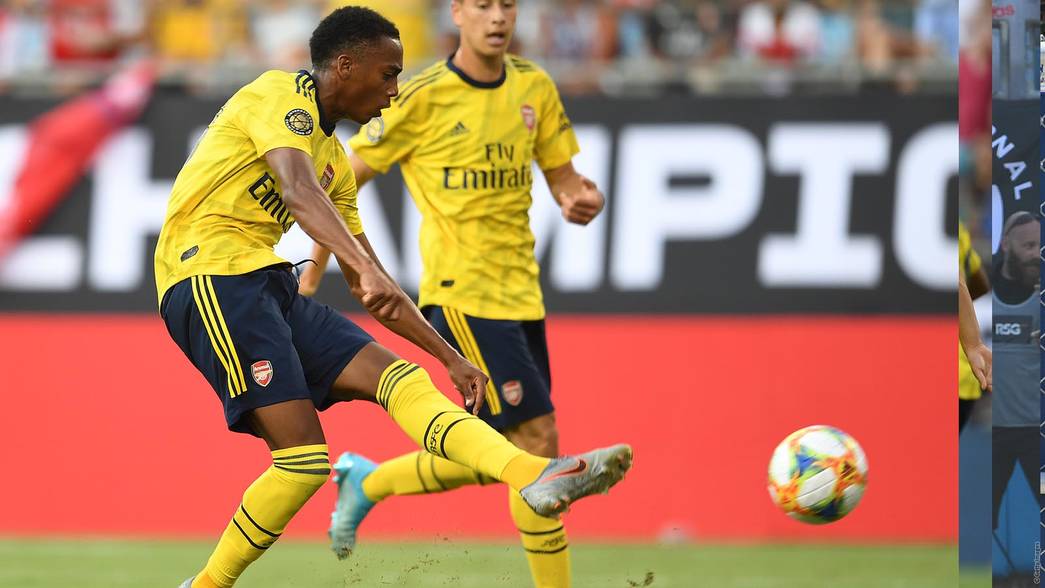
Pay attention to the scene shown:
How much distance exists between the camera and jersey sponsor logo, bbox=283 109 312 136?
5.46 metres

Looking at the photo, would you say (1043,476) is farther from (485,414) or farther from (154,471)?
(154,471)

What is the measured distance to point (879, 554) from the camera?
9.70 meters

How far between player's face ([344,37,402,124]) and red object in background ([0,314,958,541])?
15.6 ft

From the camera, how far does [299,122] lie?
5.48 m

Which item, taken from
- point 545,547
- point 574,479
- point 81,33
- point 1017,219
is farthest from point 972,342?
point 81,33

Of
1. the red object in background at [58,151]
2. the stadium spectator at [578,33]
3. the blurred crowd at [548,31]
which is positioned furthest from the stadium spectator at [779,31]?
the red object in background at [58,151]

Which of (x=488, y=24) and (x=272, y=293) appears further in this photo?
(x=488, y=24)

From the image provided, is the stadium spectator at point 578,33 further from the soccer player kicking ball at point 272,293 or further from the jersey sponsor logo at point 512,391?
the soccer player kicking ball at point 272,293

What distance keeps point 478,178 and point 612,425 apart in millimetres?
3899

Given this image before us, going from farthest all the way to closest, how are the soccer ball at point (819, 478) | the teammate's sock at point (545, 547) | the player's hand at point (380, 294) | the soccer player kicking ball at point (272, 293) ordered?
the teammate's sock at point (545, 547)
the soccer ball at point (819, 478)
the soccer player kicking ball at point (272, 293)
the player's hand at point (380, 294)

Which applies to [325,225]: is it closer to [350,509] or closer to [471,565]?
[350,509]

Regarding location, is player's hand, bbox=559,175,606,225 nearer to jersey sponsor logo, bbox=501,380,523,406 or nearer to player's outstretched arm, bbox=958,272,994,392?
jersey sponsor logo, bbox=501,380,523,406

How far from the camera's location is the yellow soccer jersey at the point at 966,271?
18.7ft

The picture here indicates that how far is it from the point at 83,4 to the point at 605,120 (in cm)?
493
